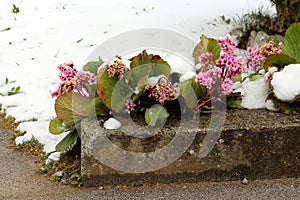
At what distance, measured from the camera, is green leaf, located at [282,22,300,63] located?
120 inches

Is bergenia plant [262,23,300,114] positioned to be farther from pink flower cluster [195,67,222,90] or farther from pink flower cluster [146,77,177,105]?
pink flower cluster [146,77,177,105]

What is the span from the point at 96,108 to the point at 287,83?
110cm

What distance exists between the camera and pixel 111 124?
2836mm

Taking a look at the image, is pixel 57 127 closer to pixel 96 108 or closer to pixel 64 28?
pixel 96 108

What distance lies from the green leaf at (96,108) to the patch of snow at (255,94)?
83cm

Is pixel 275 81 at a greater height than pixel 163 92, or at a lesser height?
greater

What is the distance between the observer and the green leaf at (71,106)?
9.77ft

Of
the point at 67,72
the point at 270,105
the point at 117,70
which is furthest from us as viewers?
the point at 67,72

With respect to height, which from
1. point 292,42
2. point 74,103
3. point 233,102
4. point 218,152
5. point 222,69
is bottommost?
point 218,152

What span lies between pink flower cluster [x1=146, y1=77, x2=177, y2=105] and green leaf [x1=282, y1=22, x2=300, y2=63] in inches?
30.0

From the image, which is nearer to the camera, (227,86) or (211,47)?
Result: (227,86)

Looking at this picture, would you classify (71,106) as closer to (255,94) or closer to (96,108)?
(96,108)

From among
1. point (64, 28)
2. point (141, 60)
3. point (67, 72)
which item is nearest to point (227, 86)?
point (141, 60)

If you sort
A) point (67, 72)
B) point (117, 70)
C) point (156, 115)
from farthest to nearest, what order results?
point (67, 72) → point (117, 70) → point (156, 115)
